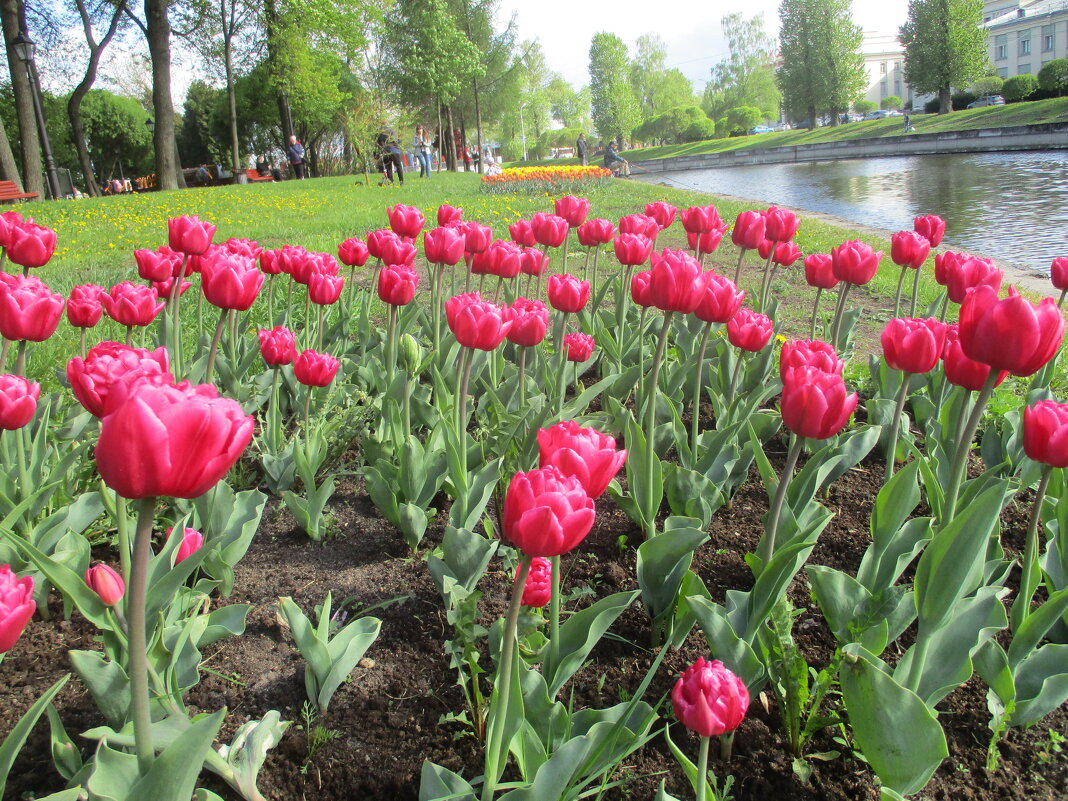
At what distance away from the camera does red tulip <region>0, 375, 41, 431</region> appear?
60.8 inches

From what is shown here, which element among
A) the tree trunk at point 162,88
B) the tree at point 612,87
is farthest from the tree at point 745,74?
the tree trunk at point 162,88

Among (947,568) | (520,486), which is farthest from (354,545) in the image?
(947,568)

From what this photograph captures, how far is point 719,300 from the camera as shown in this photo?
2.10 metres

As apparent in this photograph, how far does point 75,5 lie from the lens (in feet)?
82.3

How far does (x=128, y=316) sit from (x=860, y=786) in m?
2.27

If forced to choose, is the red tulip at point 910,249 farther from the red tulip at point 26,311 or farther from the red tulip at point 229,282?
the red tulip at point 26,311

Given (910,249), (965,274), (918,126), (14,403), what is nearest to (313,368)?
(14,403)

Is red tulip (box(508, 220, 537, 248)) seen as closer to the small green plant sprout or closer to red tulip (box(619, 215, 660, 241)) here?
red tulip (box(619, 215, 660, 241))

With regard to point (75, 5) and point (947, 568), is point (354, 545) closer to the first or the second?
point (947, 568)

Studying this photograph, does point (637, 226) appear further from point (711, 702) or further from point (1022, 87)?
point (1022, 87)

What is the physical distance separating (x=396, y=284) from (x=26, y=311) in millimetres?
1010

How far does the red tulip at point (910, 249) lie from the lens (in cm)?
287

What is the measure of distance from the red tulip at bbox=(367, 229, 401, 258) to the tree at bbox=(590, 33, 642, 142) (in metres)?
65.6

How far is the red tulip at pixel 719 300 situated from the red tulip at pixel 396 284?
3.05ft
